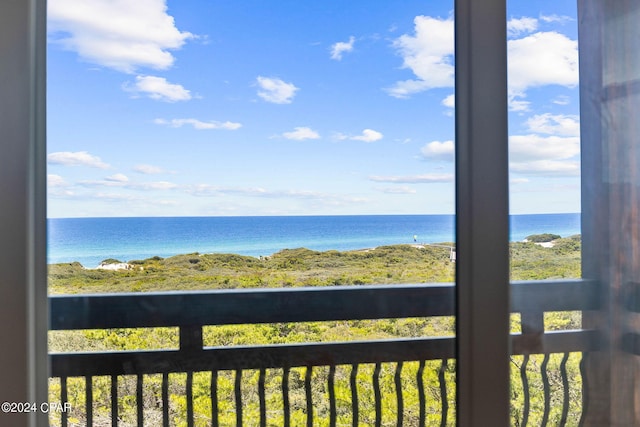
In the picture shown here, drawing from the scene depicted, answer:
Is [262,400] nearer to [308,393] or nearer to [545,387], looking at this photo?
[308,393]

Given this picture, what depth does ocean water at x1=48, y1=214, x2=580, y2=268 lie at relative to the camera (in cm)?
121

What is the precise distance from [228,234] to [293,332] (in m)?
0.32

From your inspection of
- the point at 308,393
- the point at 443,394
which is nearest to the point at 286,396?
the point at 308,393

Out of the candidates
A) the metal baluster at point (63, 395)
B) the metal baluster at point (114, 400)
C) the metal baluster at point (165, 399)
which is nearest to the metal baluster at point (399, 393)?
the metal baluster at point (165, 399)

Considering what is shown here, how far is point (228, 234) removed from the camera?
4.19 ft

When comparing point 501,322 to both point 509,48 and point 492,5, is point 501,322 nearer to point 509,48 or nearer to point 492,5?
point 509,48

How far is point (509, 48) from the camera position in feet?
4.57

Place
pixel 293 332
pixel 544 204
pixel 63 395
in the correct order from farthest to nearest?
1. pixel 544 204
2. pixel 293 332
3. pixel 63 395

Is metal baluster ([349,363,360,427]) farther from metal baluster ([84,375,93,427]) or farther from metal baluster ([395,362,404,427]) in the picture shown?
metal baluster ([84,375,93,427])

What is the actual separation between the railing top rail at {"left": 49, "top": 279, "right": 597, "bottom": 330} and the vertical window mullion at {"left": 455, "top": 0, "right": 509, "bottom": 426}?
0.25 feet

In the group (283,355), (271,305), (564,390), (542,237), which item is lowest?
(564,390)

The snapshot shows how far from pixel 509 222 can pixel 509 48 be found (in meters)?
0.50

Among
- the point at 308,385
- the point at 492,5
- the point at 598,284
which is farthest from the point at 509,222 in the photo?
the point at 308,385

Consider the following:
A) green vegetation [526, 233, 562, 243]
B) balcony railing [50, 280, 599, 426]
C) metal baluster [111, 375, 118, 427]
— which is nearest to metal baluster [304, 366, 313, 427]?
balcony railing [50, 280, 599, 426]
